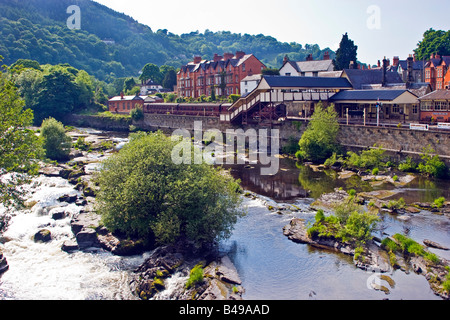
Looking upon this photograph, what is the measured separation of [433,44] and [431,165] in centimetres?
5857

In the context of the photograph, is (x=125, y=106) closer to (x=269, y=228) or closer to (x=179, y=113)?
(x=179, y=113)

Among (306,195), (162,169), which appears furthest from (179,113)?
(162,169)

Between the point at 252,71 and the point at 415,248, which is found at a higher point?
the point at 252,71

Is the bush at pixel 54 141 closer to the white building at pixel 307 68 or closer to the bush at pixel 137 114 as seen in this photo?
the bush at pixel 137 114

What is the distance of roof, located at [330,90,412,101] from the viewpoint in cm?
4425

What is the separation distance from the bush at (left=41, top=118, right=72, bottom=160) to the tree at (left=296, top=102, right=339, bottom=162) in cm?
2667

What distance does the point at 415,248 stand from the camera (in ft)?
70.6

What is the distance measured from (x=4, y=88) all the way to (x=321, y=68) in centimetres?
5367

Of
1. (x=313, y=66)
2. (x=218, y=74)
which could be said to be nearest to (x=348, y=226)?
(x=313, y=66)

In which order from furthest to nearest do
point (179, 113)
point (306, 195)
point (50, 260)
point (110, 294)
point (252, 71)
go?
point (252, 71), point (179, 113), point (306, 195), point (50, 260), point (110, 294)

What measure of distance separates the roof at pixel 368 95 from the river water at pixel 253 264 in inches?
591

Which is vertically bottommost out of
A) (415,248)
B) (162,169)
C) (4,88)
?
(415,248)

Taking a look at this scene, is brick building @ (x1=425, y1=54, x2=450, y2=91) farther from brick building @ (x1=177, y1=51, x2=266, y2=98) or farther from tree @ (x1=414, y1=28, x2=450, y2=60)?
brick building @ (x1=177, y1=51, x2=266, y2=98)

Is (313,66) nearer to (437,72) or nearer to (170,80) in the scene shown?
(437,72)
